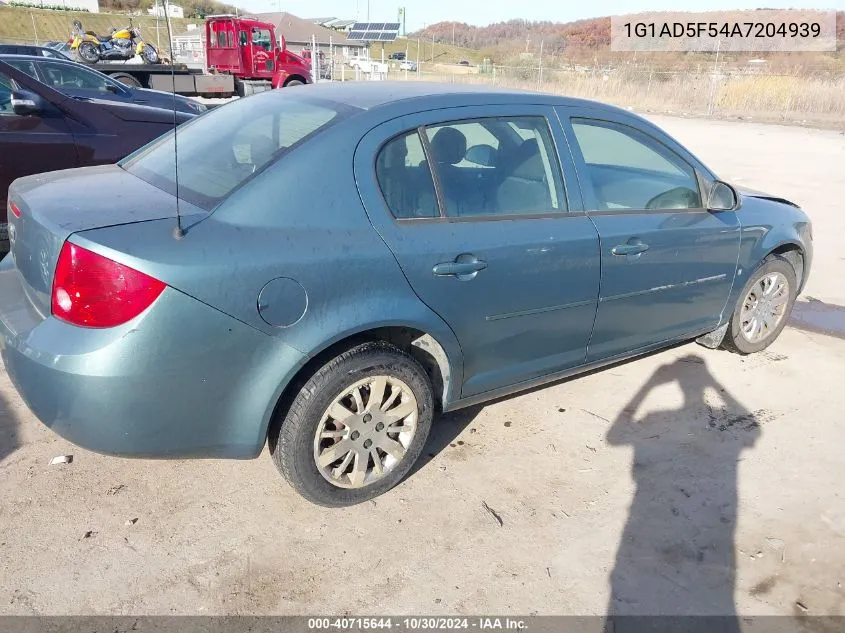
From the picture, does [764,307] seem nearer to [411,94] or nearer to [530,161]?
[530,161]

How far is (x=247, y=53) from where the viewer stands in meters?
23.6

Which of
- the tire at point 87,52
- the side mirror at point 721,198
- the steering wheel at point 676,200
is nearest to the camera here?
the steering wheel at point 676,200

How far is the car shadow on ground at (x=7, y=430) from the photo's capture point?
3.10m

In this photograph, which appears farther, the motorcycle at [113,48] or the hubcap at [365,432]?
the motorcycle at [113,48]

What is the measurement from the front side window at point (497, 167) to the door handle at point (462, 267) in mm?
208

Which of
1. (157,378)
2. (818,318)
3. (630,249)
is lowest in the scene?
(818,318)

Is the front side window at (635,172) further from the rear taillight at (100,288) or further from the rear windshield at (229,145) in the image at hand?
the rear taillight at (100,288)

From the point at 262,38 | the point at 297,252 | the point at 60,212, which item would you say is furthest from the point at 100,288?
the point at 262,38

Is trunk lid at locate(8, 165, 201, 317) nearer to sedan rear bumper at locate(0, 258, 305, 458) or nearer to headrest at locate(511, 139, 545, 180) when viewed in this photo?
sedan rear bumper at locate(0, 258, 305, 458)

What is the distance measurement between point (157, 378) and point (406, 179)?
1230 mm

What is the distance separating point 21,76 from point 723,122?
21.1 meters

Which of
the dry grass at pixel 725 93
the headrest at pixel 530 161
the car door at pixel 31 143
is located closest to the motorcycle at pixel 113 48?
the dry grass at pixel 725 93

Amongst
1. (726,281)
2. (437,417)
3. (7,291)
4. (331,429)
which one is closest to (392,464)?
(331,429)

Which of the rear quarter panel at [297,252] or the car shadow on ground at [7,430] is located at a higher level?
the rear quarter panel at [297,252]
